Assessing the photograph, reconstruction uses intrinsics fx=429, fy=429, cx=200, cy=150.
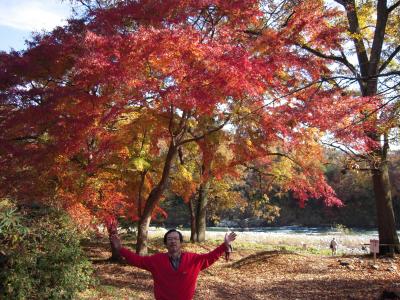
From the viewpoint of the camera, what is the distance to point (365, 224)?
53.4 metres

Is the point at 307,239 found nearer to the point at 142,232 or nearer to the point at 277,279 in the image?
the point at 142,232

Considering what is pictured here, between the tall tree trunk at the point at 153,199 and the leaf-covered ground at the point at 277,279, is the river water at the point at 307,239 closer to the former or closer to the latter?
the leaf-covered ground at the point at 277,279

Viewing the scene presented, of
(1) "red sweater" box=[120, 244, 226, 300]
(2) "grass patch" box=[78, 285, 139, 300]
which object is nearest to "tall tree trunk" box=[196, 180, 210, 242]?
(2) "grass patch" box=[78, 285, 139, 300]

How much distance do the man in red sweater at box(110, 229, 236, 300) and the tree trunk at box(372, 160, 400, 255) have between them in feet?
33.6

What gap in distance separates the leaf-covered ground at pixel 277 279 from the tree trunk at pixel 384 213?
2.02ft

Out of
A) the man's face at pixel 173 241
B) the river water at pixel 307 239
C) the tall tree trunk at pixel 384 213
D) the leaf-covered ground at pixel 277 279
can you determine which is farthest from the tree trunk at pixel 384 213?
the man's face at pixel 173 241

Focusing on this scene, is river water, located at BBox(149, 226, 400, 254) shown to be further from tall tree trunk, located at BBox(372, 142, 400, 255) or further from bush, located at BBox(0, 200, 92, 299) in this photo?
bush, located at BBox(0, 200, 92, 299)

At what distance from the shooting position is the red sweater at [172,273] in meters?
3.95

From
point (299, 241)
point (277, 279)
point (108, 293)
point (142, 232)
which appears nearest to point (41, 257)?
point (108, 293)

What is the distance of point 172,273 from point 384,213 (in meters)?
10.9

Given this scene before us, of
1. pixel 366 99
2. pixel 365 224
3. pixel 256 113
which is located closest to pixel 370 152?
pixel 366 99

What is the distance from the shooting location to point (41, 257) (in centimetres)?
628

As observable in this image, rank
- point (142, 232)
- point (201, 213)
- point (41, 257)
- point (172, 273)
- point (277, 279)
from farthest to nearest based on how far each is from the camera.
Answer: point (201, 213) → point (142, 232) → point (277, 279) → point (41, 257) → point (172, 273)

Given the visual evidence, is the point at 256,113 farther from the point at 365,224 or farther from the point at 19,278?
the point at 365,224
